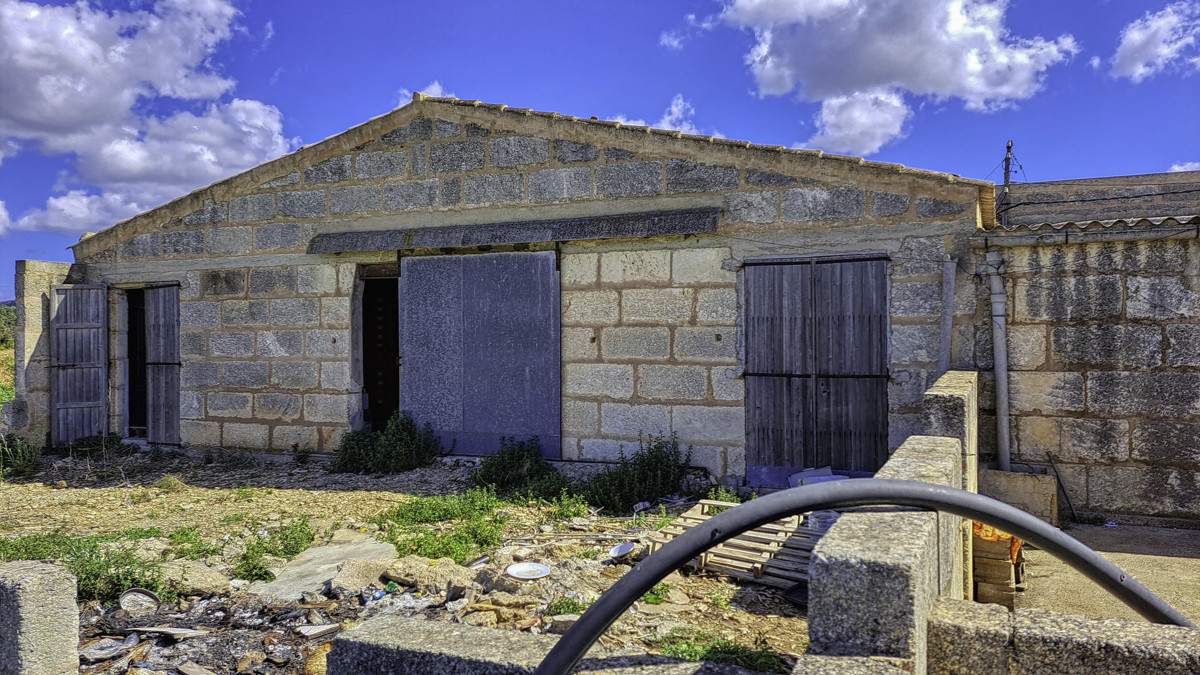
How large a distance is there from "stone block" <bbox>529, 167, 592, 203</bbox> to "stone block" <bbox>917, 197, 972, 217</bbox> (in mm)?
3266

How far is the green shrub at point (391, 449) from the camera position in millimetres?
8461

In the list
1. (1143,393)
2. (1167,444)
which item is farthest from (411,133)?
(1167,444)

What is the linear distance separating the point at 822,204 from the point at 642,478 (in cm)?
316

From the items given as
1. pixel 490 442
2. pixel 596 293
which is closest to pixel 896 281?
pixel 596 293

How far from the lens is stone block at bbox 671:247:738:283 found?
738 cm

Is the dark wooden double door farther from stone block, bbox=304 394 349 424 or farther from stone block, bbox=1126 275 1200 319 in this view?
stone block, bbox=304 394 349 424

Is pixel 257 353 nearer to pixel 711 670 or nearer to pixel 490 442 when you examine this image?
pixel 490 442

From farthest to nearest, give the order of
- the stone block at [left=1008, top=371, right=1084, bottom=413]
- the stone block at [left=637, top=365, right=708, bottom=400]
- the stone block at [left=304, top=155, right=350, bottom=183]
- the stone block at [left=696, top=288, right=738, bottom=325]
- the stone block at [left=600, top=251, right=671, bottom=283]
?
the stone block at [left=304, top=155, right=350, bottom=183], the stone block at [left=600, top=251, right=671, bottom=283], the stone block at [left=637, top=365, right=708, bottom=400], the stone block at [left=696, top=288, right=738, bottom=325], the stone block at [left=1008, top=371, right=1084, bottom=413]

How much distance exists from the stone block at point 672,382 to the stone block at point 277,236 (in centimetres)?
475

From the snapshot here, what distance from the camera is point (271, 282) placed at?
932 centimetres

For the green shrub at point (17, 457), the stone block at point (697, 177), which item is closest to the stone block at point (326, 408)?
the green shrub at point (17, 457)

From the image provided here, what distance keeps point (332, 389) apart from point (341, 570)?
441 cm

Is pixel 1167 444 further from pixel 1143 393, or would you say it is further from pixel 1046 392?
pixel 1046 392

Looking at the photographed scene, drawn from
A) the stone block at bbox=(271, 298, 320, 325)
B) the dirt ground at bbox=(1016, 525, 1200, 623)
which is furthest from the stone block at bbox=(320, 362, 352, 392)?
the dirt ground at bbox=(1016, 525, 1200, 623)
